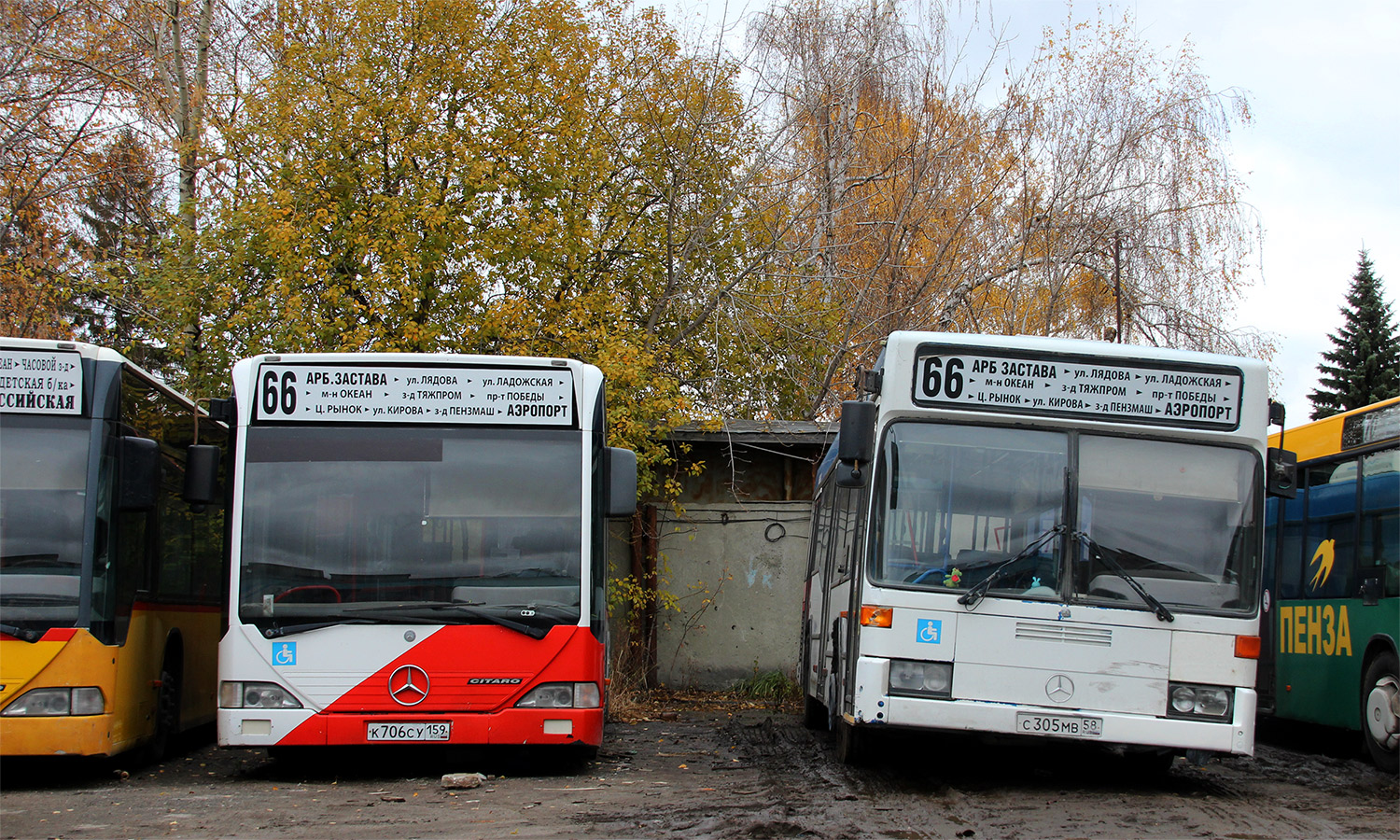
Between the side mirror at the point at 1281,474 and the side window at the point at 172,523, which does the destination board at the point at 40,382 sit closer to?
the side window at the point at 172,523

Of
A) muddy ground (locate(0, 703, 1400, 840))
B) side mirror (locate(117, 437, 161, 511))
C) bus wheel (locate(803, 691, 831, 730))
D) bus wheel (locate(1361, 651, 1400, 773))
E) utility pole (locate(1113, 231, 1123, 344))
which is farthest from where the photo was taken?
utility pole (locate(1113, 231, 1123, 344))

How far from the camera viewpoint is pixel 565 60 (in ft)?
51.7

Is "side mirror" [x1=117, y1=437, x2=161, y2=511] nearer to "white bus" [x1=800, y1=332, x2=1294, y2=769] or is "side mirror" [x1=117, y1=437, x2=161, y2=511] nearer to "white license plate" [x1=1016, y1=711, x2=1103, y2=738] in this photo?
"white bus" [x1=800, y1=332, x2=1294, y2=769]

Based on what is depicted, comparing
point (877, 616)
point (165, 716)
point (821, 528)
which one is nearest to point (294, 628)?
point (165, 716)

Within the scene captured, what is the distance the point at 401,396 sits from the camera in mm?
8430

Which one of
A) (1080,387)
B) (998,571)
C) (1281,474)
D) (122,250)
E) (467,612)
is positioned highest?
(122,250)

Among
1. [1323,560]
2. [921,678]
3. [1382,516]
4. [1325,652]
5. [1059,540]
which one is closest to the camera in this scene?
[921,678]

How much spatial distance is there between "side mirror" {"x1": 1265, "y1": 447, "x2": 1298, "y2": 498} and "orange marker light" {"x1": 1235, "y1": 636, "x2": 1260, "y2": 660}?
932mm

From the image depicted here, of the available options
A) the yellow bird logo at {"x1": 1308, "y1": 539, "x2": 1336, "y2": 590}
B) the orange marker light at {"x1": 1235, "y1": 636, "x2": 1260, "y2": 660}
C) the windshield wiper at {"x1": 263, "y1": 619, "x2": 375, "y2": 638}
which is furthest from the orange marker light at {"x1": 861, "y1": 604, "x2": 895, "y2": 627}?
the yellow bird logo at {"x1": 1308, "y1": 539, "x2": 1336, "y2": 590}

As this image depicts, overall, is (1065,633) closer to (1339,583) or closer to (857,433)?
(857,433)

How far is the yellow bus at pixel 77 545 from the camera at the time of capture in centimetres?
764

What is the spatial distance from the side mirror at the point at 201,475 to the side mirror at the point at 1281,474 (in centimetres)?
682

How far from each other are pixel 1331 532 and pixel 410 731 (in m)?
7.85

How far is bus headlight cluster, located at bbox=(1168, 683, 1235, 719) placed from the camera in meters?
7.42
